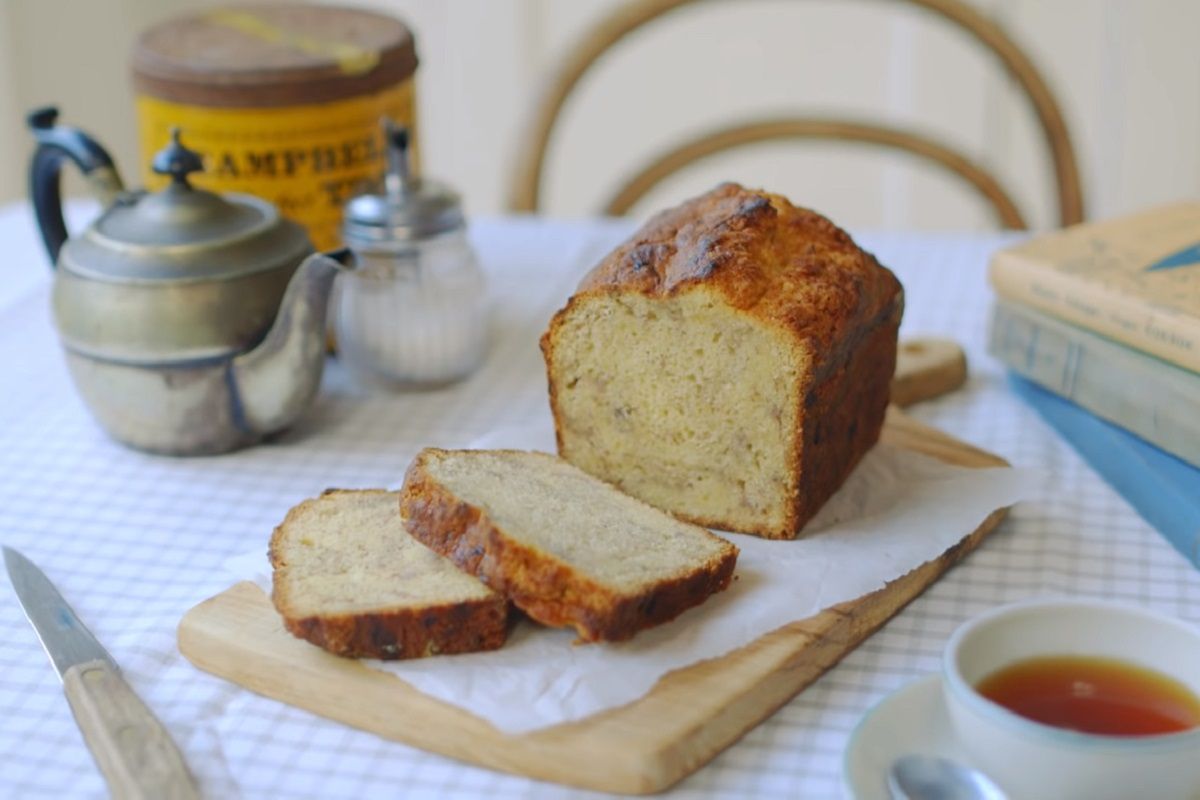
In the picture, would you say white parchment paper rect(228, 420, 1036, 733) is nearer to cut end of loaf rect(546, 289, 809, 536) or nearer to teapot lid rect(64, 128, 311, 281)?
cut end of loaf rect(546, 289, 809, 536)

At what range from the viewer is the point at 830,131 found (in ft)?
8.45

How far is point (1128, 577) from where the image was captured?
1.42m

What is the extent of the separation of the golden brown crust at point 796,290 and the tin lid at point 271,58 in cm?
53

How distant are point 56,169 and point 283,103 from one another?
29 cm

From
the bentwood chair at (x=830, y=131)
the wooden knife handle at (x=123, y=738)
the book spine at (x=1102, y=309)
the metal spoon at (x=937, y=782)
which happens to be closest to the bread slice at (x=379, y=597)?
the wooden knife handle at (x=123, y=738)

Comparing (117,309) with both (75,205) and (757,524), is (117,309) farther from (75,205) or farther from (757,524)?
(75,205)

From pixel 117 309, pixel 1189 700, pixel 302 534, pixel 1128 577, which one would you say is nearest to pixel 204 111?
pixel 117 309

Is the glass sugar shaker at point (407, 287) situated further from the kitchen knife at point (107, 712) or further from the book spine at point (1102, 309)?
the book spine at point (1102, 309)

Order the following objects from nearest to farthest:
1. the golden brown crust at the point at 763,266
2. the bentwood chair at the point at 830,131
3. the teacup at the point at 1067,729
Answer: the teacup at the point at 1067,729 < the golden brown crust at the point at 763,266 < the bentwood chair at the point at 830,131

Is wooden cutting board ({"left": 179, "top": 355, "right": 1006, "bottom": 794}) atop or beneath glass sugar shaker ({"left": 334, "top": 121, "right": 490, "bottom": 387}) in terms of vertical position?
beneath

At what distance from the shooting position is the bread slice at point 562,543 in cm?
121

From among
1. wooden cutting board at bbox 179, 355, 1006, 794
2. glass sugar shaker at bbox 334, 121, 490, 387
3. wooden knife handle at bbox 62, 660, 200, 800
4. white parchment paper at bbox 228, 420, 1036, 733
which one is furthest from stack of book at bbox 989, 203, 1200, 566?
wooden knife handle at bbox 62, 660, 200, 800

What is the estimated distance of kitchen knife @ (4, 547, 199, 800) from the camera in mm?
1071

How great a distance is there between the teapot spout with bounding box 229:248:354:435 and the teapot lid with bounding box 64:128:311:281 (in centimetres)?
6
